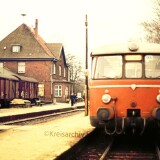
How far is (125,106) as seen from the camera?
35.0 ft

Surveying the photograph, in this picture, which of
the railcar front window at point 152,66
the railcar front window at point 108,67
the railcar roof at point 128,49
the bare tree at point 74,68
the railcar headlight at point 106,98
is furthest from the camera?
the bare tree at point 74,68

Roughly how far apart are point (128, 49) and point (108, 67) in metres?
0.73

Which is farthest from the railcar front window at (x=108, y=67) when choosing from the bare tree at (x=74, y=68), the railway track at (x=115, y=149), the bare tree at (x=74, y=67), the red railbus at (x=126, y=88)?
the bare tree at (x=74, y=67)

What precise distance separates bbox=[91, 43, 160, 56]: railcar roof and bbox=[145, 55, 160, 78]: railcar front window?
0.17 m

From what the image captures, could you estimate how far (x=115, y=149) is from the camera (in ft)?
35.8

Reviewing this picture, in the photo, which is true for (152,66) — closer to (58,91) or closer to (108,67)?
(108,67)

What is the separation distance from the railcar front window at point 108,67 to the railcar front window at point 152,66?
2.37 ft

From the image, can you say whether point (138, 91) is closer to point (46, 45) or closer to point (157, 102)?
point (157, 102)

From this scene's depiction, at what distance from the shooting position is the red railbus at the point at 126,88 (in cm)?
1055

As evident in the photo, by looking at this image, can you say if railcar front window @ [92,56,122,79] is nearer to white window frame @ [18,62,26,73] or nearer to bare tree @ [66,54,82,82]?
white window frame @ [18,62,26,73]

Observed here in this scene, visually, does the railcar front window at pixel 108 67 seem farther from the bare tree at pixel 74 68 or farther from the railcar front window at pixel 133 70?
the bare tree at pixel 74 68

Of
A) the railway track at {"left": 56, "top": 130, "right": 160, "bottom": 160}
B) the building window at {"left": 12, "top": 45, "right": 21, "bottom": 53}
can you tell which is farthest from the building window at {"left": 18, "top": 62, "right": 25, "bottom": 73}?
the railway track at {"left": 56, "top": 130, "right": 160, "bottom": 160}

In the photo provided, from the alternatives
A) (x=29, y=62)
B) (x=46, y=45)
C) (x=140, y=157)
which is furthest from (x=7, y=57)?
(x=140, y=157)

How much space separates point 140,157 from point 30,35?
52921 millimetres
